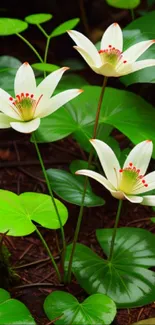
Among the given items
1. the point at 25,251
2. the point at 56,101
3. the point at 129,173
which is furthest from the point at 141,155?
the point at 25,251

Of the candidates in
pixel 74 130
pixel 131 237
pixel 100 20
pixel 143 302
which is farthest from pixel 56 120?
pixel 100 20

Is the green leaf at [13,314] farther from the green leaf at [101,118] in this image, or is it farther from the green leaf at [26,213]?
the green leaf at [101,118]

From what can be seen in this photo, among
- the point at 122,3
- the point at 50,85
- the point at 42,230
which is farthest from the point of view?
the point at 122,3

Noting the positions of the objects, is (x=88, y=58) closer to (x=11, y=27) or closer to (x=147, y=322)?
(x=11, y=27)

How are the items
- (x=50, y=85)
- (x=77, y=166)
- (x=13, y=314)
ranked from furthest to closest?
(x=77, y=166)
(x=50, y=85)
(x=13, y=314)

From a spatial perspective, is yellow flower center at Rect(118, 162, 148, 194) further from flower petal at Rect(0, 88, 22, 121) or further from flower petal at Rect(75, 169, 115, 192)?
flower petal at Rect(0, 88, 22, 121)

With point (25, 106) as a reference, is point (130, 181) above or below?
below
